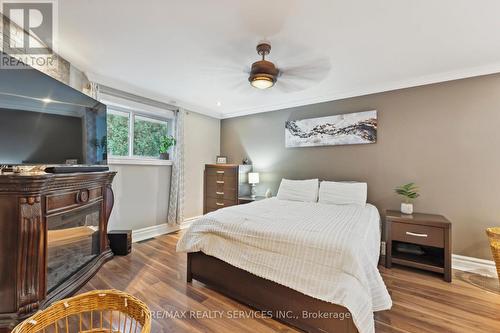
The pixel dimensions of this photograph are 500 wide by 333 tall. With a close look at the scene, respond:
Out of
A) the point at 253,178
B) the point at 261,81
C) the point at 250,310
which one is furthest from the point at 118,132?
the point at 250,310

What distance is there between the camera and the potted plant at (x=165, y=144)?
12.0 ft

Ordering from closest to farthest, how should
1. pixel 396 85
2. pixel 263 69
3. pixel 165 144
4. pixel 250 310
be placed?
1. pixel 250 310
2. pixel 263 69
3. pixel 396 85
4. pixel 165 144

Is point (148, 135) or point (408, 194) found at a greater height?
point (148, 135)

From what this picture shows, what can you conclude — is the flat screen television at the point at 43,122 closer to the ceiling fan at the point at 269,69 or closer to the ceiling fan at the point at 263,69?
the ceiling fan at the point at 269,69

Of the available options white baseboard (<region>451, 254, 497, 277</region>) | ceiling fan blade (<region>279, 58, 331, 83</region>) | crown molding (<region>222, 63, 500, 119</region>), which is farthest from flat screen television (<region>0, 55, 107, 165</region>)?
white baseboard (<region>451, 254, 497, 277</region>)

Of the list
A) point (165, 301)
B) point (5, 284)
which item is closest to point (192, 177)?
point (165, 301)

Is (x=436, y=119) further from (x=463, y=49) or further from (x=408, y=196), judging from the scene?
(x=408, y=196)

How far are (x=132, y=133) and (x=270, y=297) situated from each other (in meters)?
3.11

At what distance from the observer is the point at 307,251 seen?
1521mm

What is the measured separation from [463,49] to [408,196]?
1.61 metres

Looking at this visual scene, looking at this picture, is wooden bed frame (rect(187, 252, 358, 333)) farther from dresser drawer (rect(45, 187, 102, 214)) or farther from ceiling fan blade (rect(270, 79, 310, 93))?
ceiling fan blade (rect(270, 79, 310, 93))

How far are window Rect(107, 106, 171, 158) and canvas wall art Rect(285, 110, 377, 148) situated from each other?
2260 millimetres

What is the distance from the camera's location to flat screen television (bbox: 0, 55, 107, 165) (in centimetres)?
156

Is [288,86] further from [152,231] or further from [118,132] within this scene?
[152,231]
